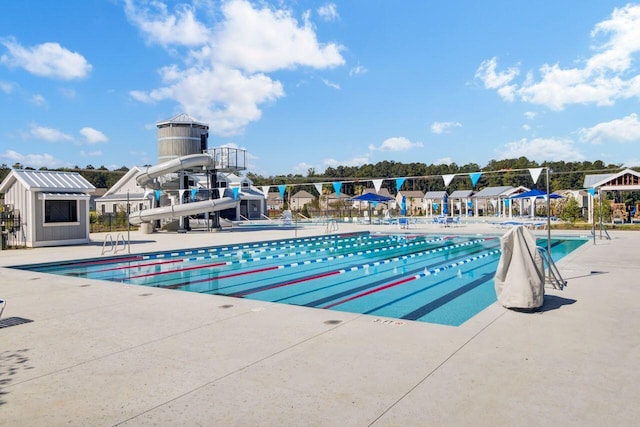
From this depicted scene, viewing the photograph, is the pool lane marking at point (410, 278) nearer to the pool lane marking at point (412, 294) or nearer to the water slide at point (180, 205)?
the pool lane marking at point (412, 294)

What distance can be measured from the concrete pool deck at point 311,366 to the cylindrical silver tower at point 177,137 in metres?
19.6

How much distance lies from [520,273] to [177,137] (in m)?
22.3

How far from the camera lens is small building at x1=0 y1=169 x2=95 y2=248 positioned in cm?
1545

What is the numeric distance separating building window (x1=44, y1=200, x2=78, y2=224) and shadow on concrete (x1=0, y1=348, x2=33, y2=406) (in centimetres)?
1345

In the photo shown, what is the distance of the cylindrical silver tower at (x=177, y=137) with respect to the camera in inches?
984

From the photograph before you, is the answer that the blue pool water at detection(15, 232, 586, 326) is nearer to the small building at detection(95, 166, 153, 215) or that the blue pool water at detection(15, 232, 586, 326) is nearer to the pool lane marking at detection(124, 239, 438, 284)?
the pool lane marking at detection(124, 239, 438, 284)

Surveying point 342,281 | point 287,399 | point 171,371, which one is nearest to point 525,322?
point 287,399

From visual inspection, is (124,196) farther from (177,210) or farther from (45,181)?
(45,181)

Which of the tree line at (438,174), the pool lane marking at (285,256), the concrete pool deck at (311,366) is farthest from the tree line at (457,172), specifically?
the concrete pool deck at (311,366)

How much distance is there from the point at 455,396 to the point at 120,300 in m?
5.18

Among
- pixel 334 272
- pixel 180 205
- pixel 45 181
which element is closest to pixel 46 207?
pixel 45 181

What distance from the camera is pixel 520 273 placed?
5.62m

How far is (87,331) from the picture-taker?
4957 millimetres

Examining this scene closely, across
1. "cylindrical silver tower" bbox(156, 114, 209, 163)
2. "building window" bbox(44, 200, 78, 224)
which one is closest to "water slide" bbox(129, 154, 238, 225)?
"cylindrical silver tower" bbox(156, 114, 209, 163)
